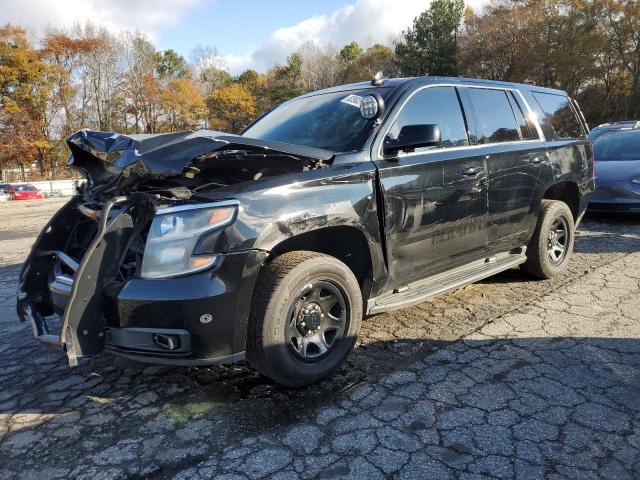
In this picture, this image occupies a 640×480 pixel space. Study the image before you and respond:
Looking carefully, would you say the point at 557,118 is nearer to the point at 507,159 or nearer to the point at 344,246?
the point at 507,159

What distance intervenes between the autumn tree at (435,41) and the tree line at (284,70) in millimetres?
106

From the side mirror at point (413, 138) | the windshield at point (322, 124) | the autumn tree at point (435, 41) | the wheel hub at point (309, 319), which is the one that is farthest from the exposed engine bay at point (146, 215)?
the autumn tree at point (435, 41)

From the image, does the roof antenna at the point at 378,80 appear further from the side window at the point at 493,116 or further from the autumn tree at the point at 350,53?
the autumn tree at the point at 350,53

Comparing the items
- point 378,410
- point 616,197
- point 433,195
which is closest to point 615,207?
point 616,197

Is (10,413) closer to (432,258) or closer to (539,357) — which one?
(432,258)

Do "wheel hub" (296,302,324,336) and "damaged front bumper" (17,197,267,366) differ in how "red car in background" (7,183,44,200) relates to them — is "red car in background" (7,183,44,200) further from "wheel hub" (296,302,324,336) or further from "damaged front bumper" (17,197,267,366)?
"wheel hub" (296,302,324,336)

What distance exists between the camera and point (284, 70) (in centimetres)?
6197

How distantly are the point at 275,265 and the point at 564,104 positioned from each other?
14.4ft

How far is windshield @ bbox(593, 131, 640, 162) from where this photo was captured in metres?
8.96

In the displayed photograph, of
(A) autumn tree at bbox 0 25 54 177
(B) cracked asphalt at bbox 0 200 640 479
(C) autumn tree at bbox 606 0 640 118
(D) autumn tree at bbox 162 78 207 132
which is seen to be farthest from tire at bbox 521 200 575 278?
(D) autumn tree at bbox 162 78 207 132

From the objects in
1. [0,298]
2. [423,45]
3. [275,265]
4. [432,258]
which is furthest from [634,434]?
[423,45]

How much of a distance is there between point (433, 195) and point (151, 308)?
211 centimetres

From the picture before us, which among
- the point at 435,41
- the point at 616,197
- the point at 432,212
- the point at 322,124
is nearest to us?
the point at 432,212

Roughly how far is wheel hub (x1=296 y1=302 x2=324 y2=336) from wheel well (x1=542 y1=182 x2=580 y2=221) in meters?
3.32
